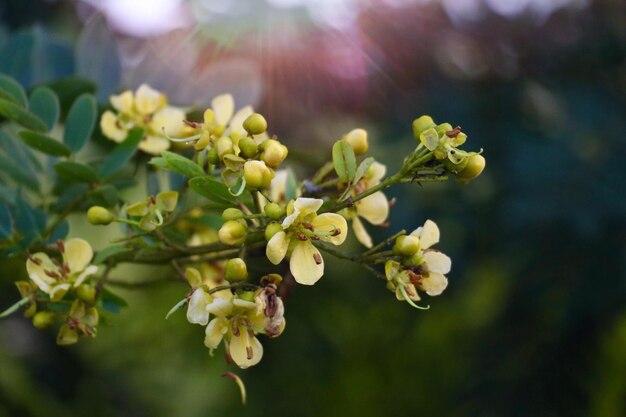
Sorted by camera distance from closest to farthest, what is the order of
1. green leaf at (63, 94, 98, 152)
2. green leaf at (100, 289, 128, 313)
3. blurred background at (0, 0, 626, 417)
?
green leaf at (100, 289, 128, 313) → green leaf at (63, 94, 98, 152) → blurred background at (0, 0, 626, 417)

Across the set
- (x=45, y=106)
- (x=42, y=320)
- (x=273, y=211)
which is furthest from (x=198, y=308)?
(x=45, y=106)

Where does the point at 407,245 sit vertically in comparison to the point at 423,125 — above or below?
below

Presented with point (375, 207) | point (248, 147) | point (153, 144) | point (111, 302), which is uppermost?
point (248, 147)

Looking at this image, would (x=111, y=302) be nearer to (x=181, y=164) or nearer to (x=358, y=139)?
(x=181, y=164)

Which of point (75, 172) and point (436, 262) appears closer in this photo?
point (436, 262)

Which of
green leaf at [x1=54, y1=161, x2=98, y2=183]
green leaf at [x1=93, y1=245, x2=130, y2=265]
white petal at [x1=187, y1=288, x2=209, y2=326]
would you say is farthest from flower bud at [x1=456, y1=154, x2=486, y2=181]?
green leaf at [x1=54, y1=161, x2=98, y2=183]

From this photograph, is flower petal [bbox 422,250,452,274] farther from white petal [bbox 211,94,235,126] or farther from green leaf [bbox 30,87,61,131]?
green leaf [bbox 30,87,61,131]
